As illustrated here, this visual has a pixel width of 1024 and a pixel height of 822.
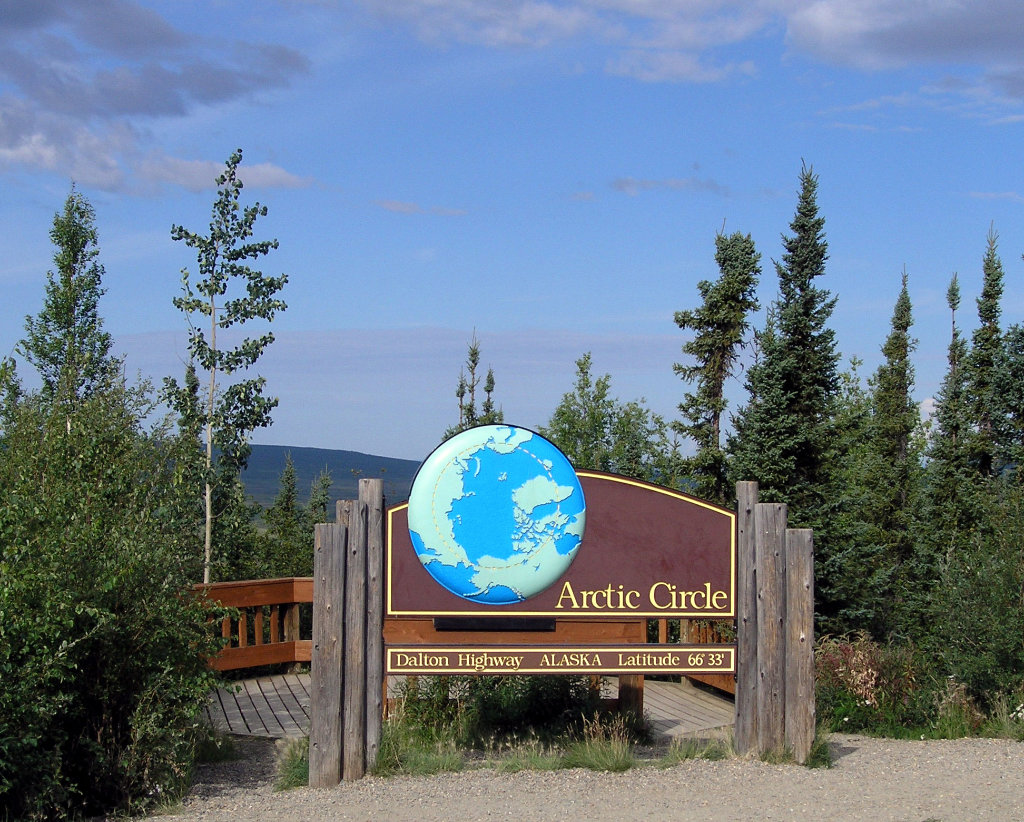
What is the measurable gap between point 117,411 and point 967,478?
2685 cm

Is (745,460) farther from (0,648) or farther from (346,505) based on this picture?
(0,648)

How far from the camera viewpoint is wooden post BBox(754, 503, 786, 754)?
337 inches

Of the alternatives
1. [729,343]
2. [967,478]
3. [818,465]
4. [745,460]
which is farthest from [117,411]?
[967,478]

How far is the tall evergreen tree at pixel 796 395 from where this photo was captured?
1648 centimetres

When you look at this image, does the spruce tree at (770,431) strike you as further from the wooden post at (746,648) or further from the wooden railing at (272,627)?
the wooden post at (746,648)

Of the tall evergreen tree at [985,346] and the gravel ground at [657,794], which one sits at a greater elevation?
the tall evergreen tree at [985,346]

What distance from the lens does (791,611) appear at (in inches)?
339

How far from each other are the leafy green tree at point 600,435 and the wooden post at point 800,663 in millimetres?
19605

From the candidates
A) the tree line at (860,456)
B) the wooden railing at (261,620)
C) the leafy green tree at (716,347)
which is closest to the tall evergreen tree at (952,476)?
the tree line at (860,456)

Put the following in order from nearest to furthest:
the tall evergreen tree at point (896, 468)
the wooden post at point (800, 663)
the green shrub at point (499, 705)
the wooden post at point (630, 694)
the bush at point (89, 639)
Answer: the bush at point (89, 639) → the wooden post at point (800, 663) → the green shrub at point (499, 705) → the wooden post at point (630, 694) → the tall evergreen tree at point (896, 468)

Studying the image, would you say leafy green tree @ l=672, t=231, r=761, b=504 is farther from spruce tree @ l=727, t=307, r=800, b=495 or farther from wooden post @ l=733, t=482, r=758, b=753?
wooden post @ l=733, t=482, r=758, b=753

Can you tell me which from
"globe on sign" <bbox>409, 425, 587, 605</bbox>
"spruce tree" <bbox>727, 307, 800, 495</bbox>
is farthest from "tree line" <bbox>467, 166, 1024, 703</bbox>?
"globe on sign" <bbox>409, 425, 587, 605</bbox>

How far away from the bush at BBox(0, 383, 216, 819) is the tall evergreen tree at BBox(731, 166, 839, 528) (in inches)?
402

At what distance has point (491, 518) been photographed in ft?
27.2
